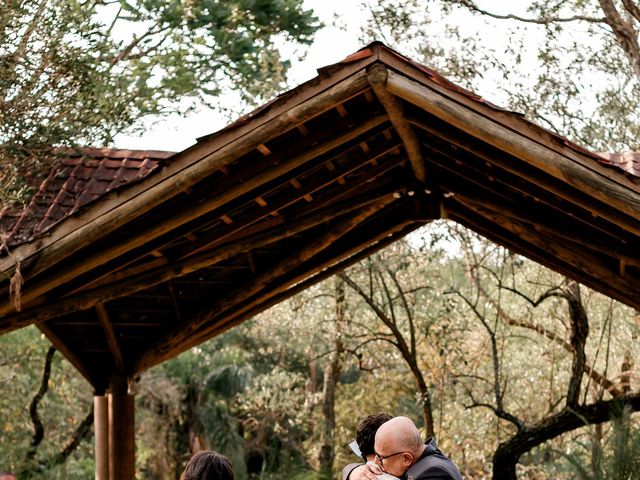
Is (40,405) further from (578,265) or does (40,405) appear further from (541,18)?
(578,265)

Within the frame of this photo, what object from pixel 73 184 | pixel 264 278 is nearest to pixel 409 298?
pixel 264 278

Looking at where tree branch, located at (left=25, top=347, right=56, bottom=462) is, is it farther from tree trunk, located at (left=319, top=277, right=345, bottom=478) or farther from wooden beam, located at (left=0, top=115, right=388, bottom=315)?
wooden beam, located at (left=0, top=115, right=388, bottom=315)

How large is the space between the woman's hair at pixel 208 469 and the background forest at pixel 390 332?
13.2 ft

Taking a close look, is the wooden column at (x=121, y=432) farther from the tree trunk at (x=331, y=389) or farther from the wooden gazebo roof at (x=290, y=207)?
the tree trunk at (x=331, y=389)

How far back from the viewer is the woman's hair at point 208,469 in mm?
3422

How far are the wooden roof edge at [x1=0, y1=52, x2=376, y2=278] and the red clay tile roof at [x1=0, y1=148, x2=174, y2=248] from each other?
0.48 metres

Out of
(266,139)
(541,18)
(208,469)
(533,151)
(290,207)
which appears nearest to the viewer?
(208,469)

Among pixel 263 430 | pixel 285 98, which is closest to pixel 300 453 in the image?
pixel 263 430

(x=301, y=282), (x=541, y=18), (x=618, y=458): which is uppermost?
(x=541, y=18)

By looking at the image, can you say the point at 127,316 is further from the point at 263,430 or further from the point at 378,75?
the point at 263,430

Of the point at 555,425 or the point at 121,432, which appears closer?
the point at 121,432

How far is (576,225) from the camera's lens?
7.50 metres

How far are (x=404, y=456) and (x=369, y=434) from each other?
41cm

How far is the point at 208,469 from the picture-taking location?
3.43m
